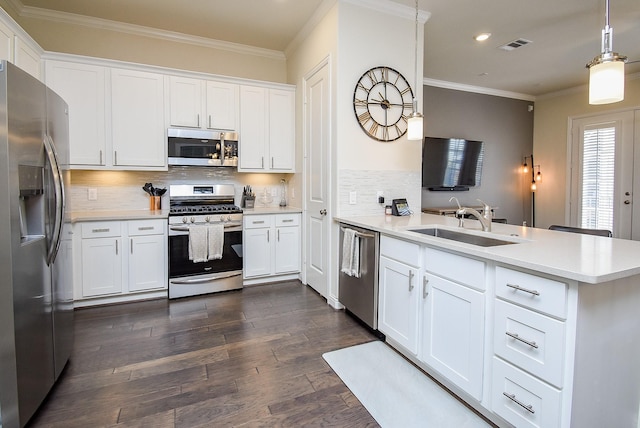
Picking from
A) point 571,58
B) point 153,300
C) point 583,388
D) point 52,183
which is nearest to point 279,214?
point 153,300

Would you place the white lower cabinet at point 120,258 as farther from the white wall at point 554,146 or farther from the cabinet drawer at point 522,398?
the white wall at point 554,146

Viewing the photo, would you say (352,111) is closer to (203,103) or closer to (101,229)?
(203,103)

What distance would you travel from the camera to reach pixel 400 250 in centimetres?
235

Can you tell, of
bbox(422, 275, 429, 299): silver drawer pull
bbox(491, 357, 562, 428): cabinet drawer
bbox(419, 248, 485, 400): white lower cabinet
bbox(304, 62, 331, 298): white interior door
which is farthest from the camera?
bbox(304, 62, 331, 298): white interior door

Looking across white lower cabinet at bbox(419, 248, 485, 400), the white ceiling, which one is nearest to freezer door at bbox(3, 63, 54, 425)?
white lower cabinet at bbox(419, 248, 485, 400)

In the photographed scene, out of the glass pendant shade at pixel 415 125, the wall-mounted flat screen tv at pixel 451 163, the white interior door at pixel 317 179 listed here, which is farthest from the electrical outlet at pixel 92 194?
the wall-mounted flat screen tv at pixel 451 163

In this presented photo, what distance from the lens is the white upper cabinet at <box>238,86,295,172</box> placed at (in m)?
4.04

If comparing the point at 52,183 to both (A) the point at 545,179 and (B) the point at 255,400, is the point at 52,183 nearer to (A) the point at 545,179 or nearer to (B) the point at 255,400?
(B) the point at 255,400

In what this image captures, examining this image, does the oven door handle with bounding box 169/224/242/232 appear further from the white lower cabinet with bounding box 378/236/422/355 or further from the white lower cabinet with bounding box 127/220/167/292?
the white lower cabinet with bounding box 378/236/422/355

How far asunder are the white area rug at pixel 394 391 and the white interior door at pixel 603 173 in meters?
5.29

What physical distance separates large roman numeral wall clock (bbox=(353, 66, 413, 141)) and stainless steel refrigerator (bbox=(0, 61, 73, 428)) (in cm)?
235

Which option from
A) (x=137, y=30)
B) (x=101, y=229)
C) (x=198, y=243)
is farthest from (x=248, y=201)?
(x=137, y=30)

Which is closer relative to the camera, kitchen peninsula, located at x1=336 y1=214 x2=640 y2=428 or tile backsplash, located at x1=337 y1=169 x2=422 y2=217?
kitchen peninsula, located at x1=336 y1=214 x2=640 y2=428

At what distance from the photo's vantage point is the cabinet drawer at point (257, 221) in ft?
12.7
